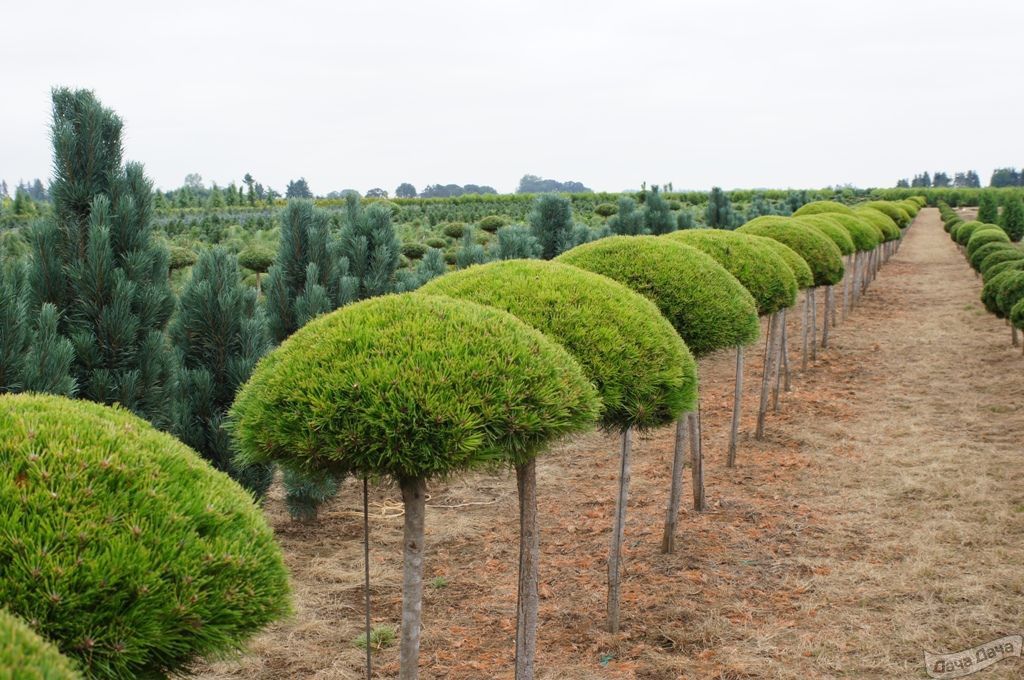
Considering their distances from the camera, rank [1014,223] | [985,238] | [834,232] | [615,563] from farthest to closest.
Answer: [1014,223] < [985,238] < [834,232] < [615,563]

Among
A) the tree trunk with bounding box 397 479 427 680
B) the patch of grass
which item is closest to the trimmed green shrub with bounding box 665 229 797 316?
the patch of grass

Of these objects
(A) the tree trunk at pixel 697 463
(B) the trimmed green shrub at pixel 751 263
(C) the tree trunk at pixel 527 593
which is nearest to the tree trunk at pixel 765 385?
(B) the trimmed green shrub at pixel 751 263

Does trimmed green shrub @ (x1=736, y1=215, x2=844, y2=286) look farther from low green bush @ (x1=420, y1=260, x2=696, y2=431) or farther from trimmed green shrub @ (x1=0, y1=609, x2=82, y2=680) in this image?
trimmed green shrub @ (x1=0, y1=609, x2=82, y2=680)

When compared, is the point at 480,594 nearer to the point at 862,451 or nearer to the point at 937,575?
the point at 937,575

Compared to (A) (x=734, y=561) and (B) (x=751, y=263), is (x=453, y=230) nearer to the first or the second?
(B) (x=751, y=263)

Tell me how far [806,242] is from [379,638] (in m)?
10.5

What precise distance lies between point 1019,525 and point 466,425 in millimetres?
7872

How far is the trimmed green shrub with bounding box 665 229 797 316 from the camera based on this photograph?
9336mm

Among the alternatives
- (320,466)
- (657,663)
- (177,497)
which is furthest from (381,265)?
(177,497)

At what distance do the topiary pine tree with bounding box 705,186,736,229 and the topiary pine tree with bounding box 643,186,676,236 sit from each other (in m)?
6.41

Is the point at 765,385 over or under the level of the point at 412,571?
under

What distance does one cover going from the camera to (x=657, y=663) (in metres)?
6.05

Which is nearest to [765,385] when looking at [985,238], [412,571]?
[412,571]

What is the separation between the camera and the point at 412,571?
4105mm
